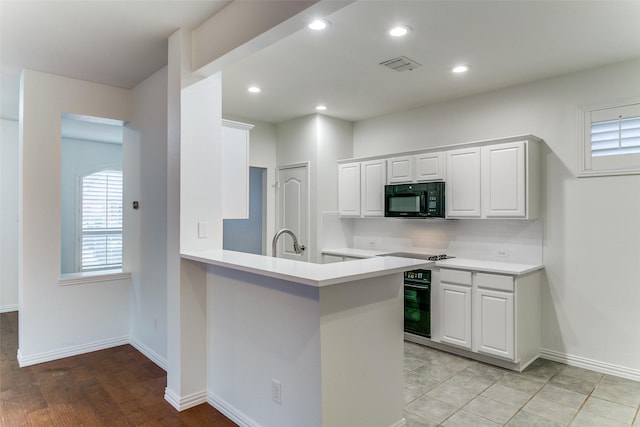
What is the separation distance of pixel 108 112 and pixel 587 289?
5021mm

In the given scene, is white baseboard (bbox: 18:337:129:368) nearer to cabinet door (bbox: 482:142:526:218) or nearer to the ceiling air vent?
the ceiling air vent

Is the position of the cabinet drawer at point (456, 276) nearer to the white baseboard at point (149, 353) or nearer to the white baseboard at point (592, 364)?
the white baseboard at point (592, 364)

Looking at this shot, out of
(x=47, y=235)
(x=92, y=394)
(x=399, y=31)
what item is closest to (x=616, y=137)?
(x=399, y=31)

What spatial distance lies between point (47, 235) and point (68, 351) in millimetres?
1163

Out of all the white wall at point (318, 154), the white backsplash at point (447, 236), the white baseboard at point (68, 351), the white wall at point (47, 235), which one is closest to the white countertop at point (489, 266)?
the white backsplash at point (447, 236)

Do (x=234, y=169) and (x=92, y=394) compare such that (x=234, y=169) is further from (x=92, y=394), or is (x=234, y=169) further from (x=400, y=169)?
(x=400, y=169)

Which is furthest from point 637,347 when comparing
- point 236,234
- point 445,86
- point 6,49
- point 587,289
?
point 6,49

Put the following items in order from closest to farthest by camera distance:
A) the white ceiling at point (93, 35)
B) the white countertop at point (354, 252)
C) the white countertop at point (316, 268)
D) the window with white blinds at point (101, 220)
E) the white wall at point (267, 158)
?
1. the white countertop at point (316, 268)
2. the white ceiling at point (93, 35)
3. the white countertop at point (354, 252)
4. the white wall at point (267, 158)
5. the window with white blinds at point (101, 220)

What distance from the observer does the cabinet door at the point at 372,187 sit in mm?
4755

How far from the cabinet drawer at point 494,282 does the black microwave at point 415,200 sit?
2.76 ft

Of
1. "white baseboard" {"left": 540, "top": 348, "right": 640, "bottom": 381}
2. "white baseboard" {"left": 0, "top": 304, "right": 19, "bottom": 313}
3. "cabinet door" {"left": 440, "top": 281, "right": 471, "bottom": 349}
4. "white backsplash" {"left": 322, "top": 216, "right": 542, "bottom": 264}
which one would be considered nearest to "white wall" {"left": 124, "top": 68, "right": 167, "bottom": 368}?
"white backsplash" {"left": 322, "top": 216, "right": 542, "bottom": 264}

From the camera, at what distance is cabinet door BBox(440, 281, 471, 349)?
12.0 feet

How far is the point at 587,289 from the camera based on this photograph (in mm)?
3455

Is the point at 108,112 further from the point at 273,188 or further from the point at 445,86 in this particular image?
the point at 445,86
